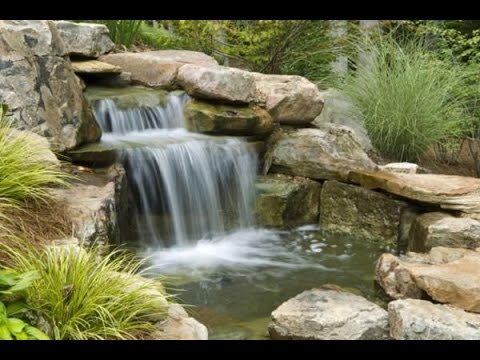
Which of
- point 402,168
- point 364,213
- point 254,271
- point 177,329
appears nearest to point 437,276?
point 254,271

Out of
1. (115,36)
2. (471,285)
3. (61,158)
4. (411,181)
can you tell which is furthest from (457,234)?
(115,36)

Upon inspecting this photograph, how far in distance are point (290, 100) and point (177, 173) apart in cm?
190

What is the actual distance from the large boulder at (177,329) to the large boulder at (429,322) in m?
1.33

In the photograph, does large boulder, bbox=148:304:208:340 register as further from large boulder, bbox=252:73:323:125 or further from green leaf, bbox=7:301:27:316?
large boulder, bbox=252:73:323:125

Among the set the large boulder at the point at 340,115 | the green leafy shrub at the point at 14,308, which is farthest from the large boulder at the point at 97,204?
the large boulder at the point at 340,115

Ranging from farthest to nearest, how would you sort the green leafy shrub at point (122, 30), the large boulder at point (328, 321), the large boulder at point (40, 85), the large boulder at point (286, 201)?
the green leafy shrub at point (122, 30), the large boulder at point (286, 201), the large boulder at point (40, 85), the large boulder at point (328, 321)

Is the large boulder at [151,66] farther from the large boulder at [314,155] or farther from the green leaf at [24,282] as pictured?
the green leaf at [24,282]

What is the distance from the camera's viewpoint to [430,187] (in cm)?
621

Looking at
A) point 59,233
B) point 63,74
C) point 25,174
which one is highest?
point 63,74

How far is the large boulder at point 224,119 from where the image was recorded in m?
6.74

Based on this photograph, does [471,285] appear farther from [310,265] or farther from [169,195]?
[169,195]

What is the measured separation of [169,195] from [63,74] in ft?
5.04

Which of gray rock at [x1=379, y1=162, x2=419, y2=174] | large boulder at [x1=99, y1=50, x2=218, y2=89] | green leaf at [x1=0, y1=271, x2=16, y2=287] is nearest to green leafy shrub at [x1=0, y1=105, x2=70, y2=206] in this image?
green leaf at [x1=0, y1=271, x2=16, y2=287]

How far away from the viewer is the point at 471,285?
4105 millimetres
